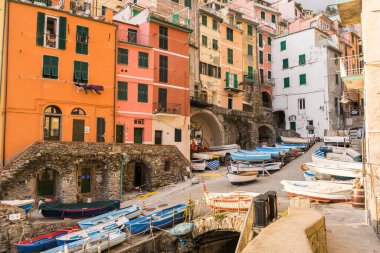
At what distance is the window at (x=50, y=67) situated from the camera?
80.1 ft

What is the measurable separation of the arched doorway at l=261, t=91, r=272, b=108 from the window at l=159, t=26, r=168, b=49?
981 inches

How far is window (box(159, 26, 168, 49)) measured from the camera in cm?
3141

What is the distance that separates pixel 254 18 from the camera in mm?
50781

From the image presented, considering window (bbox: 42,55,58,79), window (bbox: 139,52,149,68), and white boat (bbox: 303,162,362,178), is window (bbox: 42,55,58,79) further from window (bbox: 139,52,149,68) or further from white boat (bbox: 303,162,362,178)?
white boat (bbox: 303,162,362,178)

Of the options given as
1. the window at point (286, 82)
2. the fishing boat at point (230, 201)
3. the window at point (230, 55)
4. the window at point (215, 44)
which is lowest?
the fishing boat at point (230, 201)

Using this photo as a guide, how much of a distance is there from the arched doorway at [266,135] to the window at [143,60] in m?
23.7

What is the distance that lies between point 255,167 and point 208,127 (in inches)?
527

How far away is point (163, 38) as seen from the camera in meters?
31.6

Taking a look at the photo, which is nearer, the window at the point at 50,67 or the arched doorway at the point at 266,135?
the window at the point at 50,67

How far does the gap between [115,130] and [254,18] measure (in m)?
33.8

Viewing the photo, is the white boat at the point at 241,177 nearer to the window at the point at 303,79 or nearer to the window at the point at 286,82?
the window at the point at 303,79

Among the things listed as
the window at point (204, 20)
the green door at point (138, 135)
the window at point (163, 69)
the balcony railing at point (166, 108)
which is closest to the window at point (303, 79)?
the window at point (204, 20)

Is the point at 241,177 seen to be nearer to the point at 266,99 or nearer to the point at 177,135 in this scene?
the point at 177,135

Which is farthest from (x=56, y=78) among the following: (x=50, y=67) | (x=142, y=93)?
(x=142, y=93)
